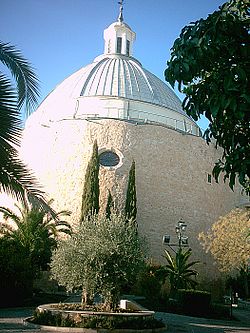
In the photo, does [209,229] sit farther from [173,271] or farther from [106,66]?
[106,66]


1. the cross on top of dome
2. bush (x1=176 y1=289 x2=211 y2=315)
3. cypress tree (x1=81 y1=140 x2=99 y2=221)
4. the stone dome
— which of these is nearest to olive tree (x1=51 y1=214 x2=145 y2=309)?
bush (x1=176 y1=289 x2=211 y2=315)

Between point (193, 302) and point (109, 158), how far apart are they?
45.3ft

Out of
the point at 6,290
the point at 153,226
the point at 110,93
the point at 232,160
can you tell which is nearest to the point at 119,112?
the point at 110,93

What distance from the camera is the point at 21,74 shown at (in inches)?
288

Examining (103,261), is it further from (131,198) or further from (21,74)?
(131,198)

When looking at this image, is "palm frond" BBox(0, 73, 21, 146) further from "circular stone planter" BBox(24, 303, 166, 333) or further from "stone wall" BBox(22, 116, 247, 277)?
"stone wall" BBox(22, 116, 247, 277)

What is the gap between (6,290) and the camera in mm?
18609

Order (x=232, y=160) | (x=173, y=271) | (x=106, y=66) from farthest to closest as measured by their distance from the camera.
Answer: (x=106, y=66), (x=173, y=271), (x=232, y=160)

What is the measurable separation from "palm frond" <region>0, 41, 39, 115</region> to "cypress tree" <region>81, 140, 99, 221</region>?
1924 cm

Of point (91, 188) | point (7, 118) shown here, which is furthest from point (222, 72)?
point (91, 188)

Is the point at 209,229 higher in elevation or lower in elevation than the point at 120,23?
lower

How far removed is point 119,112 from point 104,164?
625cm

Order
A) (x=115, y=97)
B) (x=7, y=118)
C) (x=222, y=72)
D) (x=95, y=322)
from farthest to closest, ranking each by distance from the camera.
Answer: (x=115, y=97) → (x=95, y=322) → (x=7, y=118) → (x=222, y=72)

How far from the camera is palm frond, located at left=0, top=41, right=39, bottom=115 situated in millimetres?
7266
